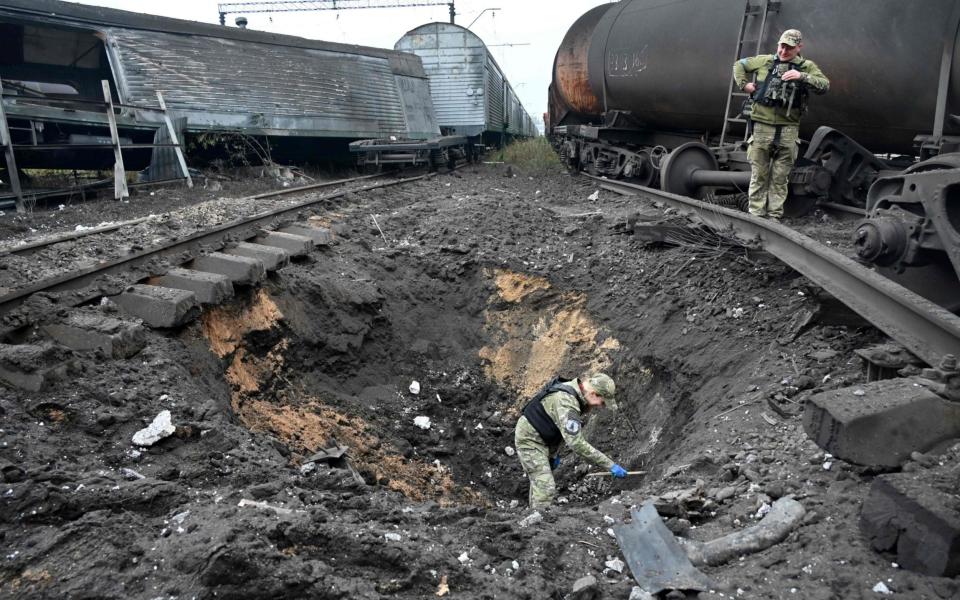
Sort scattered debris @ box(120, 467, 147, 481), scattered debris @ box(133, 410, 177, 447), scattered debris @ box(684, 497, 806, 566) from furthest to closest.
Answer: scattered debris @ box(133, 410, 177, 447) < scattered debris @ box(120, 467, 147, 481) < scattered debris @ box(684, 497, 806, 566)

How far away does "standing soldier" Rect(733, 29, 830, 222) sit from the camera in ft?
20.0

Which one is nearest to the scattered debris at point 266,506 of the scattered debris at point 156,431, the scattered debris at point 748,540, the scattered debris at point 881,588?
the scattered debris at point 156,431

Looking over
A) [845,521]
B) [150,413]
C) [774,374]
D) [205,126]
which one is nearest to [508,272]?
[774,374]

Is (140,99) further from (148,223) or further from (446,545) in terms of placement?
(446,545)

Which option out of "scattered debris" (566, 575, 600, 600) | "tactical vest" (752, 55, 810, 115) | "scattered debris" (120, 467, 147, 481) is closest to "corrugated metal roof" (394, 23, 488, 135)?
"tactical vest" (752, 55, 810, 115)

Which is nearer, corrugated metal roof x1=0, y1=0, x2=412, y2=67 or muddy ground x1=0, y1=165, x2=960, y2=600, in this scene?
muddy ground x1=0, y1=165, x2=960, y2=600

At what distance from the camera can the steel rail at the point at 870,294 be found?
299 cm

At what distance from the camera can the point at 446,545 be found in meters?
2.48

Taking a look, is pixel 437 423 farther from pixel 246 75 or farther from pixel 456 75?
pixel 456 75

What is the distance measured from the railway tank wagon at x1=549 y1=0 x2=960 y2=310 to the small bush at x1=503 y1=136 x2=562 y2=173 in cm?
489

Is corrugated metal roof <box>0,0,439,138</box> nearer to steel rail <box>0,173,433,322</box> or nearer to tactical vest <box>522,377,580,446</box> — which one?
steel rail <box>0,173,433,322</box>

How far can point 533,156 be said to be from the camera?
1758 centimetres

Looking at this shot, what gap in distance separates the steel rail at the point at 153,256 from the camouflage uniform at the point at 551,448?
303cm

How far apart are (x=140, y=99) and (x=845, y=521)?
1270 cm
